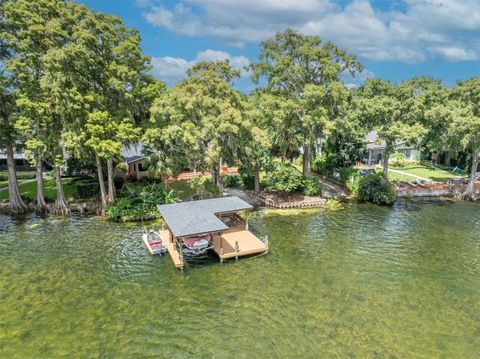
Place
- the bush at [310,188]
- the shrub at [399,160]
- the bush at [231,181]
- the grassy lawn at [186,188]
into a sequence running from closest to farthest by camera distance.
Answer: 1. the grassy lawn at [186,188]
2. the bush at [310,188]
3. the bush at [231,181]
4. the shrub at [399,160]

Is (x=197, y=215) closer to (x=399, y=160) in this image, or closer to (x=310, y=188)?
(x=310, y=188)

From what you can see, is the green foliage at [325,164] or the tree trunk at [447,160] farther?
the tree trunk at [447,160]

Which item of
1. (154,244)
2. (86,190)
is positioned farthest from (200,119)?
(86,190)

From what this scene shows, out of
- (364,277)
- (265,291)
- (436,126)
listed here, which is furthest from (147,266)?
(436,126)

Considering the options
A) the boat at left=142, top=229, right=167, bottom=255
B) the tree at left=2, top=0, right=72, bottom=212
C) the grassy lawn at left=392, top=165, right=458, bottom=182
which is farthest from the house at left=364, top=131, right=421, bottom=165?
the tree at left=2, top=0, right=72, bottom=212

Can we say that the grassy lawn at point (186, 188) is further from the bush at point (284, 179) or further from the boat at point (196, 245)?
the boat at point (196, 245)

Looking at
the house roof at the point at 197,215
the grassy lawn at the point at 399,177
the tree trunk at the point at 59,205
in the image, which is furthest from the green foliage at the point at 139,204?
the grassy lawn at the point at 399,177
